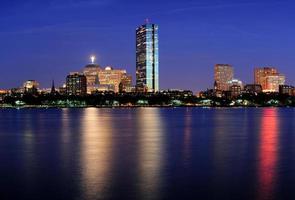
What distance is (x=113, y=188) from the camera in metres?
21.1

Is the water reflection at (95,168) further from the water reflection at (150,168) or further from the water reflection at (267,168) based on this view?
the water reflection at (267,168)

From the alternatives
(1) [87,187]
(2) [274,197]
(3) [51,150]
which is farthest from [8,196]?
(3) [51,150]

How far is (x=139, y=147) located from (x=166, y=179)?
47.6 ft

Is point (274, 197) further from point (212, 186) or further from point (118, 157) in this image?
point (118, 157)

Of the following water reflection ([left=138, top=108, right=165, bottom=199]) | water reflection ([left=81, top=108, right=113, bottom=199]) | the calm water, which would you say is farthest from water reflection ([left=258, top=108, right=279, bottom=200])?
water reflection ([left=81, top=108, right=113, bottom=199])

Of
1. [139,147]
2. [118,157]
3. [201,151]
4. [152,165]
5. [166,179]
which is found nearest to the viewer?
[166,179]

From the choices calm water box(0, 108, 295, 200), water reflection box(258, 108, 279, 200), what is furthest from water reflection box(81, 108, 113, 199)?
water reflection box(258, 108, 279, 200)

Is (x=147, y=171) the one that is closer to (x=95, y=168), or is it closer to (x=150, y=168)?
(x=150, y=168)

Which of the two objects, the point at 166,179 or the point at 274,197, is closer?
the point at 274,197

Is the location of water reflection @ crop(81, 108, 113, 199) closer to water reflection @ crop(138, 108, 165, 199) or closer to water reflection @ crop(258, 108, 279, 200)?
water reflection @ crop(138, 108, 165, 199)

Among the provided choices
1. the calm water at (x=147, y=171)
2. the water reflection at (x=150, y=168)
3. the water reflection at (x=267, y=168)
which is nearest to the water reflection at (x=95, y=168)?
the calm water at (x=147, y=171)

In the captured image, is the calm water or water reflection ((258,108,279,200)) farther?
water reflection ((258,108,279,200))

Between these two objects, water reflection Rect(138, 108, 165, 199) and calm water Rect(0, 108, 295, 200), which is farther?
water reflection Rect(138, 108, 165, 199)

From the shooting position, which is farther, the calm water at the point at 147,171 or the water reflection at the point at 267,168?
the water reflection at the point at 267,168
